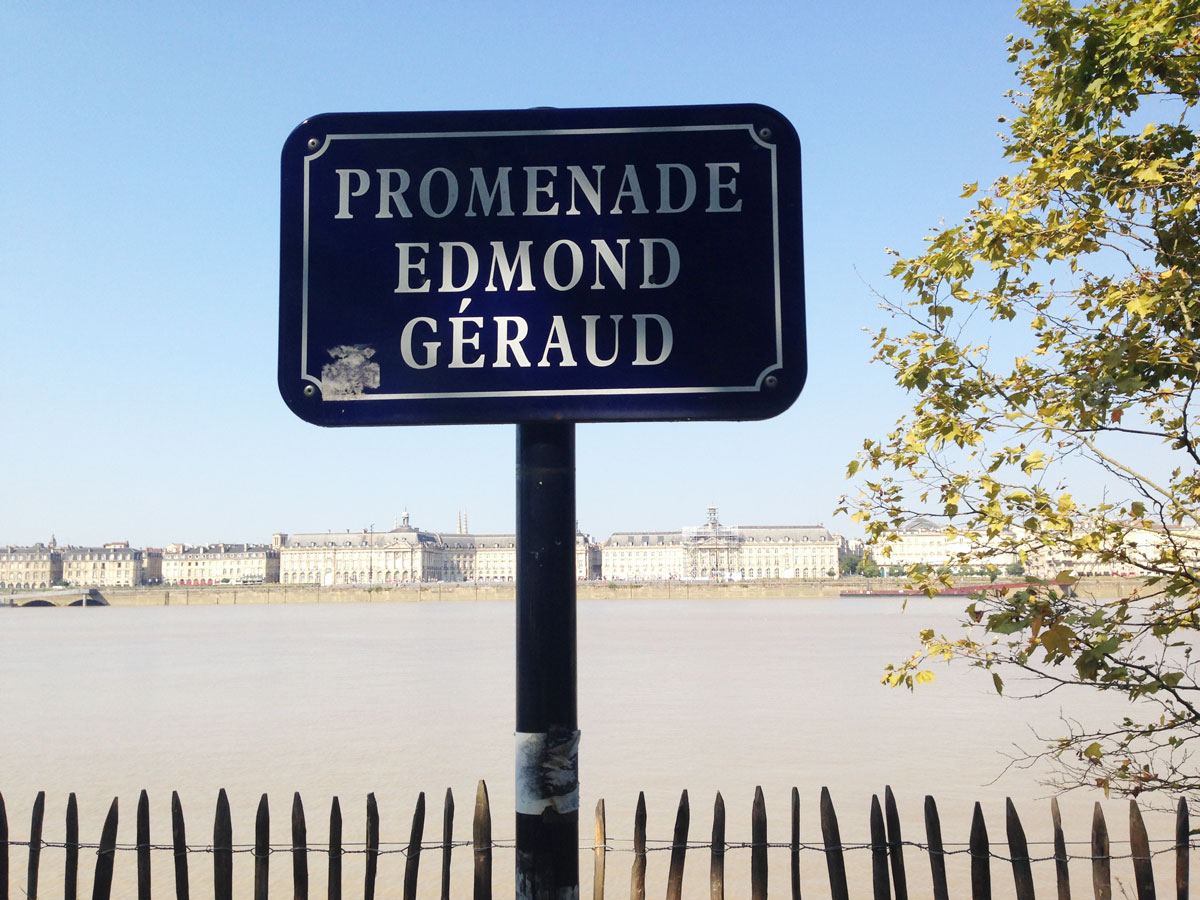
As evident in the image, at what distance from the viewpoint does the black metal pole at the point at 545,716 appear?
2242 mm

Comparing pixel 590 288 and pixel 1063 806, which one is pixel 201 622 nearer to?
pixel 1063 806

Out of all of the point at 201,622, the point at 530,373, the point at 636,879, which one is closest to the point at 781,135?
the point at 530,373

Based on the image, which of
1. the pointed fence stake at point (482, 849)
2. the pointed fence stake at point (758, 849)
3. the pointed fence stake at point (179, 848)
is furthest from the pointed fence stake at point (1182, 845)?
the pointed fence stake at point (179, 848)

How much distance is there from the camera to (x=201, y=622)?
99062 millimetres

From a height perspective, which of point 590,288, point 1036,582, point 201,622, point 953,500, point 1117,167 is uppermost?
point 1117,167

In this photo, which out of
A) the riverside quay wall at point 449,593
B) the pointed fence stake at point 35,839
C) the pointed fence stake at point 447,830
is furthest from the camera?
the riverside quay wall at point 449,593

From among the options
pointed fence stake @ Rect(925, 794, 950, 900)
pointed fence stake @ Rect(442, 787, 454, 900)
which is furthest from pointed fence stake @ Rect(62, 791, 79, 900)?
pointed fence stake @ Rect(925, 794, 950, 900)

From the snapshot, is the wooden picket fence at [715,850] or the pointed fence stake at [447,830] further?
the pointed fence stake at [447,830]

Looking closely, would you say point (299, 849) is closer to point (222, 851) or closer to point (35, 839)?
point (222, 851)

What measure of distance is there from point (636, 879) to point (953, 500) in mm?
2853

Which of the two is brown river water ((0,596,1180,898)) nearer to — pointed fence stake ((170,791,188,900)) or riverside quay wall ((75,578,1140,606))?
pointed fence stake ((170,791,188,900))

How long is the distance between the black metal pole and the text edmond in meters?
0.76

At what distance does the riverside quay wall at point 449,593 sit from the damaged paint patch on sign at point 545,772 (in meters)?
150

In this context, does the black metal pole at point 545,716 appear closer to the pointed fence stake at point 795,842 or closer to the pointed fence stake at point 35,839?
the pointed fence stake at point 795,842
